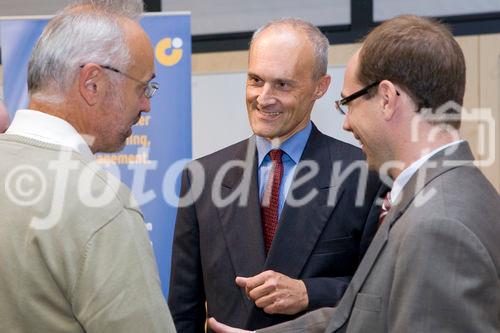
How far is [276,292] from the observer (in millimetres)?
1922

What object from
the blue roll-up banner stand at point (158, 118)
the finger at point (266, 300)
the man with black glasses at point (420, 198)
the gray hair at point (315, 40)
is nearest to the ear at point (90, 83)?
the man with black glasses at point (420, 198)

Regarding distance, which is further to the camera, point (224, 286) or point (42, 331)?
point (224, 286)

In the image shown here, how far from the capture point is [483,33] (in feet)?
14.2

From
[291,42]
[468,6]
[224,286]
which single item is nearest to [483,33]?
[468,6]

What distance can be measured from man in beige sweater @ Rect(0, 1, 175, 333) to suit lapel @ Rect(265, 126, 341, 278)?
31.1 inches

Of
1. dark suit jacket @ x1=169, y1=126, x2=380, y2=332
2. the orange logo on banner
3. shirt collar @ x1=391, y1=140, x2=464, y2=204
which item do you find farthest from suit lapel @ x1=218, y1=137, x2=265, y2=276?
the orange logo on banner

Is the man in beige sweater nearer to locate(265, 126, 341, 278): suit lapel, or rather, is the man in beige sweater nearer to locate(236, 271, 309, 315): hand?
locate(236, 271, 309, 315): hand

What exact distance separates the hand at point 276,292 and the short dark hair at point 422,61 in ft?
2.29

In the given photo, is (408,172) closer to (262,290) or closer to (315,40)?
(262,290)

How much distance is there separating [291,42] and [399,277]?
108 cm

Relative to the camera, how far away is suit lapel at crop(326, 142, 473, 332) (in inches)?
53.2

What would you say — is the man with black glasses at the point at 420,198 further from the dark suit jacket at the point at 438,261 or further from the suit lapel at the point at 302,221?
the suit lapel at the point at 302,221

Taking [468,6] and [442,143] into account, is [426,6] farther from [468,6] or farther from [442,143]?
[442,143]

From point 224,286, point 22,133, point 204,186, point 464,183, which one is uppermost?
point 22,133
